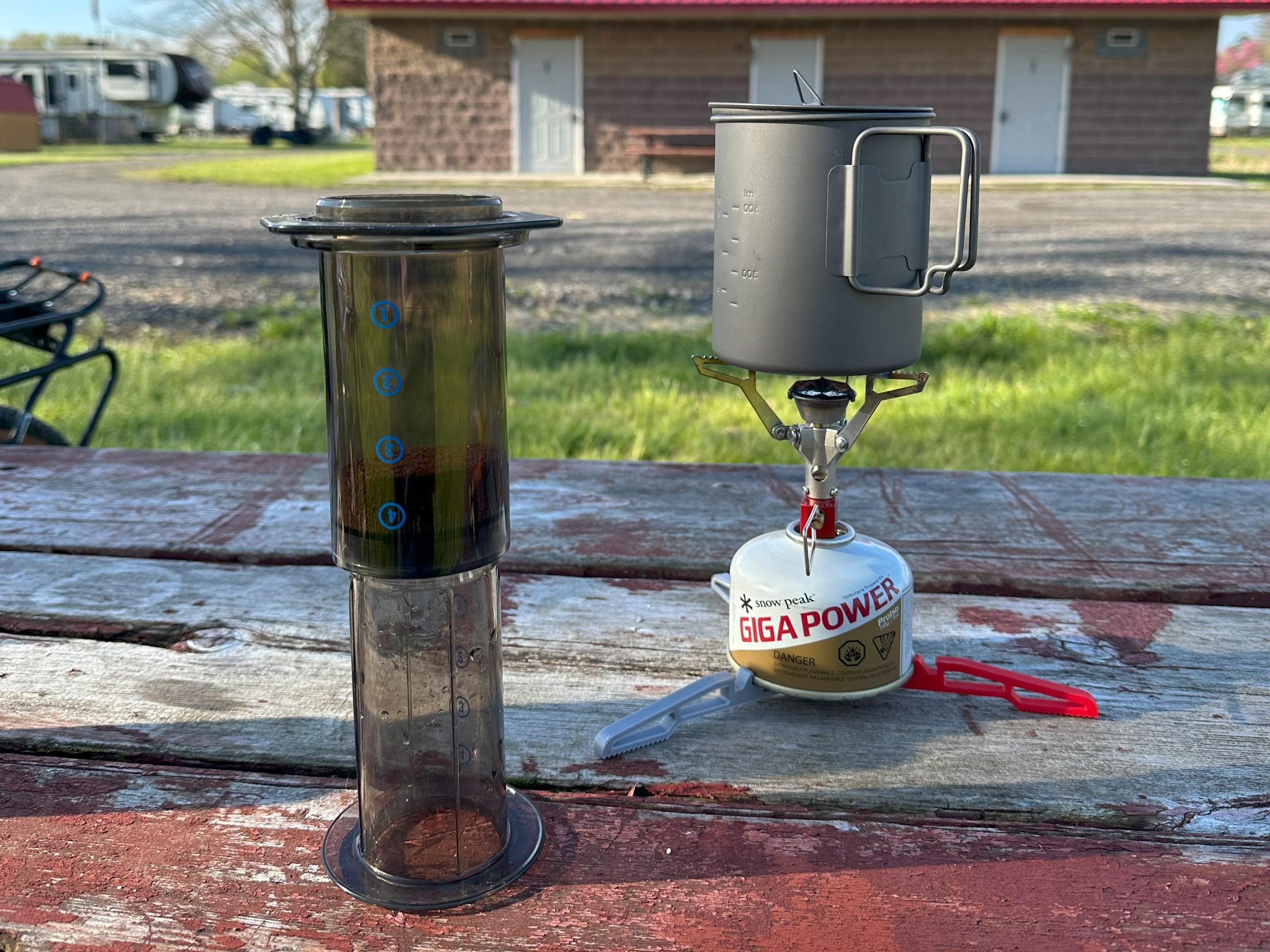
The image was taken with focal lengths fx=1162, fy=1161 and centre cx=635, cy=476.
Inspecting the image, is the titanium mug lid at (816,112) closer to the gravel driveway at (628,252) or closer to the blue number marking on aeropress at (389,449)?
the blue number marking on aeropress at (389,449)

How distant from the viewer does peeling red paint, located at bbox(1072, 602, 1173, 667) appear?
1.34 meters

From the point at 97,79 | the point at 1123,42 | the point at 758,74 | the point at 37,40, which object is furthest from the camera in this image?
the point at 37,40

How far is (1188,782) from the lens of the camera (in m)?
1.08

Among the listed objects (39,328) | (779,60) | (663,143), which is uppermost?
(779,60)

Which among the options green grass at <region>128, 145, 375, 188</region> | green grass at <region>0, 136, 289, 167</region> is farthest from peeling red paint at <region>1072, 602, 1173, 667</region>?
green grass at <region>0, 136, 289, 167</region>

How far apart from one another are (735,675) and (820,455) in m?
0.25

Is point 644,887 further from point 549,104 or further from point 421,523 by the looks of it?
point 549,104

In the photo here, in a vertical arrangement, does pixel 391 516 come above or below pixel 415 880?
above

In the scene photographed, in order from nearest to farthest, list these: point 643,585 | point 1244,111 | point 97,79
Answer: point 643,585 → point 1244,111 → point 97,79

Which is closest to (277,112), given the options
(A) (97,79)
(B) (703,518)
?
(A) (97,79)

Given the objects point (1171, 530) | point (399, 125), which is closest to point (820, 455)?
point (1171, 530)

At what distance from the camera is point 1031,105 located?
1758cm

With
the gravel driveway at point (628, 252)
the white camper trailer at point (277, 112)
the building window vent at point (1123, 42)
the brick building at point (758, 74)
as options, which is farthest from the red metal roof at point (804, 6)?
the white camper trailer at point (277, 112)

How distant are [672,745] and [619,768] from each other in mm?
70
